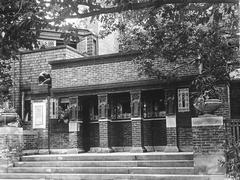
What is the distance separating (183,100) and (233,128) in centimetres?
342

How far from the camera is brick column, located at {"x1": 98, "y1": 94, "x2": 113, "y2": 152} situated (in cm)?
1588

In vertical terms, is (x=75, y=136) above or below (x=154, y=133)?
below

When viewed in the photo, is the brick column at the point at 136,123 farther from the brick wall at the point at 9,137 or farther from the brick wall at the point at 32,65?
the brick wall at the point at 32,65

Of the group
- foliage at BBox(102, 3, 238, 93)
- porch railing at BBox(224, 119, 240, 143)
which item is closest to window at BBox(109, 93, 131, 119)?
foliage at BBox(102, 3, 238, 93)

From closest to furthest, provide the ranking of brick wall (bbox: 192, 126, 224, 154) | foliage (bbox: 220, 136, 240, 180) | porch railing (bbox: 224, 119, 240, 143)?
foliage (bbox: 220, 136, 240, 180), brick wall (bbox: 192, 126, 224, 154), porch railing (bbox: 224, 119, 240, 143)

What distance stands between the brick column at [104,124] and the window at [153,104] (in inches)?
→ 56.8

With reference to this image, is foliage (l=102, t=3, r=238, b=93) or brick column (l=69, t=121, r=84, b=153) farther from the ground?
foliage (l=102, t=3, r=238, b=93)

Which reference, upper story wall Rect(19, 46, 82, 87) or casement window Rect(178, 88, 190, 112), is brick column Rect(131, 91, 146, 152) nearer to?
casement window Rect(178, 88, 190, 112)

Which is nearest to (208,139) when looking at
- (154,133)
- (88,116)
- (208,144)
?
(208,144)

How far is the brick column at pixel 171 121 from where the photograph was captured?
14.7 metres

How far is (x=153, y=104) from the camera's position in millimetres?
15875

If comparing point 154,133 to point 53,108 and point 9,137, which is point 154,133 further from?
point 9,137

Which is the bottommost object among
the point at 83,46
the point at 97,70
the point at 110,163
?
the point at 110,163

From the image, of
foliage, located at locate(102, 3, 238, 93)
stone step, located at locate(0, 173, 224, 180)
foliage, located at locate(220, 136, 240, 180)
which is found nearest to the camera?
foliage, located at locate(220, 136, 240, 180)
